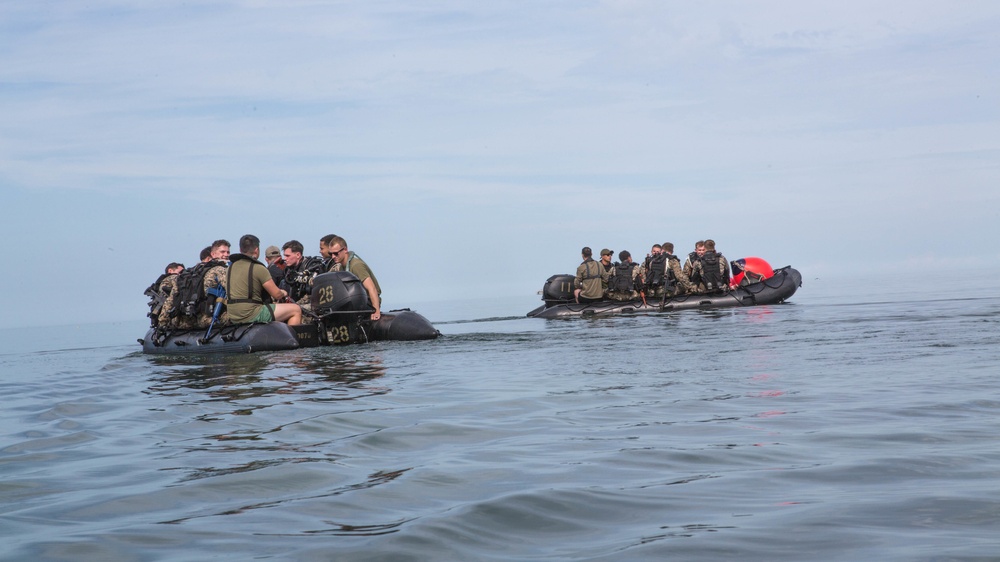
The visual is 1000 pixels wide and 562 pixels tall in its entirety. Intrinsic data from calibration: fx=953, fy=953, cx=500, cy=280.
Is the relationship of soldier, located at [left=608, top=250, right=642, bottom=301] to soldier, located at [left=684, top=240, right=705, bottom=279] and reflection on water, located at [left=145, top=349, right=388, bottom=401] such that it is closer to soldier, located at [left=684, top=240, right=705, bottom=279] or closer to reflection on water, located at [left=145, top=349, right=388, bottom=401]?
soldier, located at [left=684, top=240, right=705, bottom=279]

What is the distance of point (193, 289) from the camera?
47.5 ft

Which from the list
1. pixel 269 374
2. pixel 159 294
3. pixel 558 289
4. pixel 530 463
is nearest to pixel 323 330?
pixel 159 294

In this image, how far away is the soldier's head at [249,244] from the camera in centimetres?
1328

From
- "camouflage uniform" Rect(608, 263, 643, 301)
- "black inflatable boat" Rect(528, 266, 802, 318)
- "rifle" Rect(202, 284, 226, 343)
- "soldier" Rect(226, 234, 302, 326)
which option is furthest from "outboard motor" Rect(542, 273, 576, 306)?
"rifle" Rect(202, 284, 226, 343)

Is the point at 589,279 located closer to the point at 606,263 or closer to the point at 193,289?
the point at 606,263

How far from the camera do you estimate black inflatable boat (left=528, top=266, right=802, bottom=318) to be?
920 inches

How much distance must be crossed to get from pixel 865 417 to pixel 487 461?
248 cm

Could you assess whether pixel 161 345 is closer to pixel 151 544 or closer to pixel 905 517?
pixel 151 544

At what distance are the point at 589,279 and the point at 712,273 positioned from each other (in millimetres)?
3162

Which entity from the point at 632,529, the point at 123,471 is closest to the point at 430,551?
the point at 632,529

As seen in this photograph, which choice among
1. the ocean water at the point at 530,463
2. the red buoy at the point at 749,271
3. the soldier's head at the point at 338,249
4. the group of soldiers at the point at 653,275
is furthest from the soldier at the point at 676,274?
the ocean water at the point at 530,463

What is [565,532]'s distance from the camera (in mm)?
3316

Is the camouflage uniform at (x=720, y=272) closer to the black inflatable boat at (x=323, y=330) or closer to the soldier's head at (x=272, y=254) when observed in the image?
the black inflatable boat at (x=323, y=330)

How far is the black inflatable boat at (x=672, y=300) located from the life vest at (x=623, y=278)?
35cm
